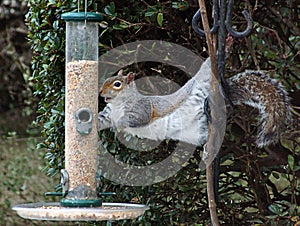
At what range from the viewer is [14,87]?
19.5 ft


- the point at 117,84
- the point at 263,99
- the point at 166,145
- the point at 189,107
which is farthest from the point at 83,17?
the point at 166,145

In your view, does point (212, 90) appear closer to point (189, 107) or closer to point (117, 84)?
point (189, 107)

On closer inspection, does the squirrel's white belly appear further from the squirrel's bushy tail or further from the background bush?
the background bush

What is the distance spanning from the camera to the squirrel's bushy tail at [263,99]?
→ 5.62ft

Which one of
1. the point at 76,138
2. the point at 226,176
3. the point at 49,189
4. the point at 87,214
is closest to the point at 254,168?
the point at 226,176

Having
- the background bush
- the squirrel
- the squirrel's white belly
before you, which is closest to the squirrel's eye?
the squirrel

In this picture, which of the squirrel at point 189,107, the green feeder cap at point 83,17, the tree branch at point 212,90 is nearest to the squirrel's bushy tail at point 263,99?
the squirrel at point 189,107

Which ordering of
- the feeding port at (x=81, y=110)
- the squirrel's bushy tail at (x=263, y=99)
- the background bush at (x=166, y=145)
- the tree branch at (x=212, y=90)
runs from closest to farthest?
the tree branch at (x=212, y=90)
the squirrel's bushy tail at (x=263, y=99)
the feeding port at (x=81, y=110)
the background bush at (x=166, y=145)

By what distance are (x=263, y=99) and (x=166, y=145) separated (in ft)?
1.76

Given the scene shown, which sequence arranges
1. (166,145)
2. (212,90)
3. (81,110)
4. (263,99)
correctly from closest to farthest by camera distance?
1. (212,90)
2. (263,99)
3. (81,110)
4. (166,145)

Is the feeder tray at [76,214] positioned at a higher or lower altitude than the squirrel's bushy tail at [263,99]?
lower

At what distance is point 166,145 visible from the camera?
2207 mm

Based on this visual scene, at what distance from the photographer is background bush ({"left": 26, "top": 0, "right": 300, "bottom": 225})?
2.10 metres

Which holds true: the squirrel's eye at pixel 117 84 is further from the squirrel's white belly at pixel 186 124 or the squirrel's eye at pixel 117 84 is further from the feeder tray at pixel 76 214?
the feeder tray at pixel 76 214
